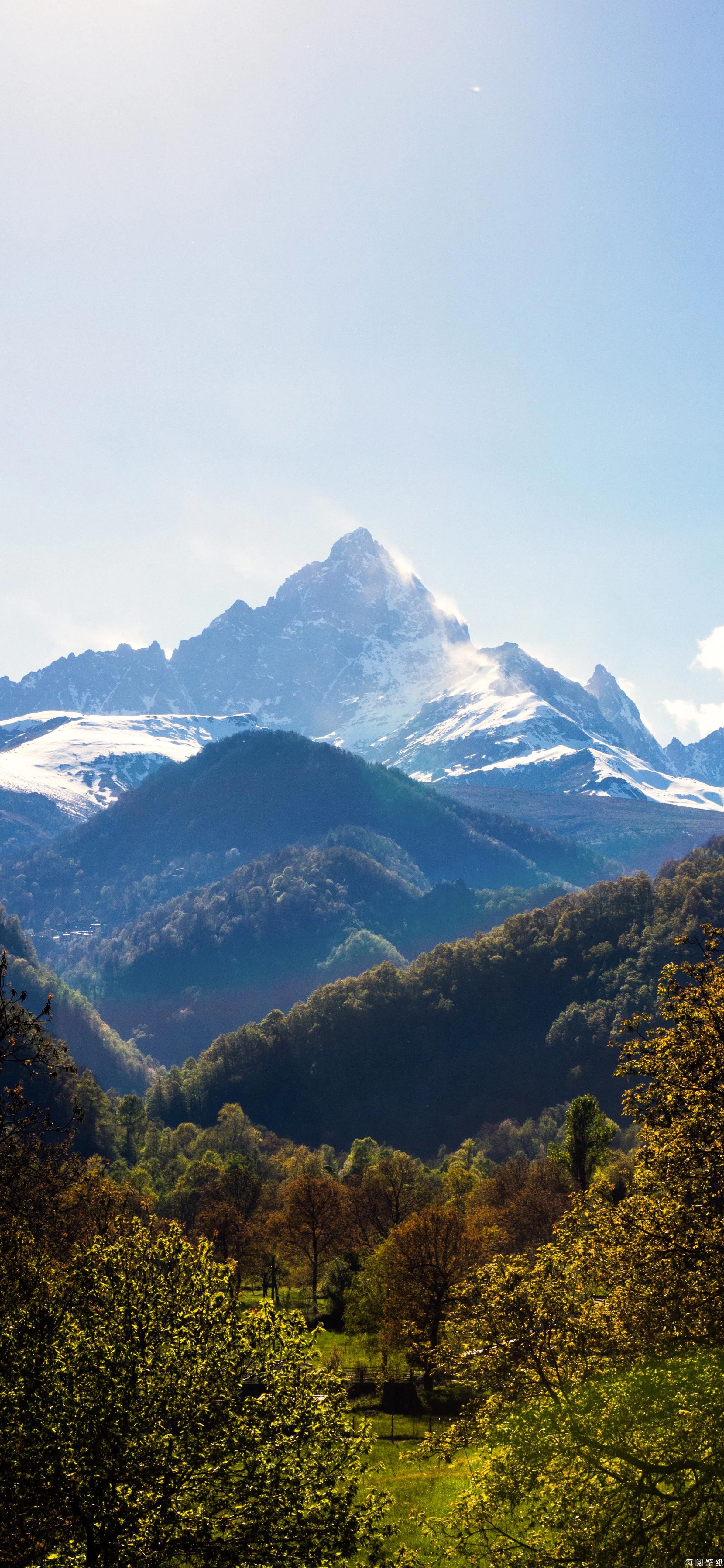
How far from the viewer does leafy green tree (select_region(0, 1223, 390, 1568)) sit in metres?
22.4

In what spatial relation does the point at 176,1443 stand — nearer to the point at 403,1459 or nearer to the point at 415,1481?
the point at 403,1459

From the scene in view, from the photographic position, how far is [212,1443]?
2420 centimetres

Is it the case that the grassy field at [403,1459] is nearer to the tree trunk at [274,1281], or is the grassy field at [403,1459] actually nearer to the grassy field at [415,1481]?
the grassy field at [415,1481]

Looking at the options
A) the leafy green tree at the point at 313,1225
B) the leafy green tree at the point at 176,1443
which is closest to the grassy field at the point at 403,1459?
the leafy green tree at the point at 176,1443

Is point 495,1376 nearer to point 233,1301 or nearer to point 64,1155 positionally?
point 233,1301

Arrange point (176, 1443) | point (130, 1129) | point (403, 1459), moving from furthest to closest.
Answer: point (130, 1129) → point (403, 1459) → point (176, 1443)

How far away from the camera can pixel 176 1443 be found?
2397cm

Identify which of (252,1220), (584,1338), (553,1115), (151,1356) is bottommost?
(553,1115)

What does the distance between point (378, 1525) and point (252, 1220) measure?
6647 centimetres

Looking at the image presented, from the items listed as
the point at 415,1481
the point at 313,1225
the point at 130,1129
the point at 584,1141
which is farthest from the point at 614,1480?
the point at 130,1129

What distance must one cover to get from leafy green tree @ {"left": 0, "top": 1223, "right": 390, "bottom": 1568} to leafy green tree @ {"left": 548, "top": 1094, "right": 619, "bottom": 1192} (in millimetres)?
59428

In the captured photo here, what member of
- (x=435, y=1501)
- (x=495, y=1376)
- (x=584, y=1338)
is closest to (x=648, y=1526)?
(x=584, y=1338)

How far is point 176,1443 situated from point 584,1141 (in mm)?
68885

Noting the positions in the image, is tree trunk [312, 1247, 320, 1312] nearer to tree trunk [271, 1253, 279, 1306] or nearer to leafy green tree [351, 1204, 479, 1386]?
tree trunk [271, 1253, 279, 1306]
